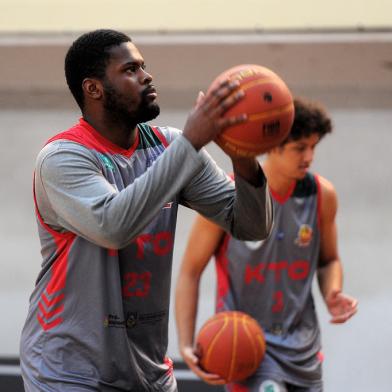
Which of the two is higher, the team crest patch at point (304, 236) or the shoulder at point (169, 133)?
the shoulder at point (169, 133)

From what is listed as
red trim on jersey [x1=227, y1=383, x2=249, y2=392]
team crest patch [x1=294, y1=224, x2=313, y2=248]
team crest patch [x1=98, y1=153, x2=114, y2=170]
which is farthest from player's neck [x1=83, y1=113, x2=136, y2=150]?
team crest patch [x1=294, y1=224, x2=313, y2=248]

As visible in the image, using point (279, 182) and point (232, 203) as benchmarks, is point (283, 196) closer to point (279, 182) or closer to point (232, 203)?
point (279, 182)

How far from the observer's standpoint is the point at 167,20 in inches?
280

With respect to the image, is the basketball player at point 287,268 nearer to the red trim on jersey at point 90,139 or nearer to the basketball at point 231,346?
the basketball at point 231,346

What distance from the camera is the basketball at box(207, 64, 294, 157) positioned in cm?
293

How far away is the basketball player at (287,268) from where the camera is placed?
4.67 meters

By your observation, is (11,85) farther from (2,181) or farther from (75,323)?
(75,323)

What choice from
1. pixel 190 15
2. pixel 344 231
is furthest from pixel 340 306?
pixel 190 15

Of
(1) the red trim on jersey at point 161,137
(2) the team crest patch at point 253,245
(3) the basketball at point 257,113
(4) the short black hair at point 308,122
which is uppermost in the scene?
(3) the basketball at point 257,113

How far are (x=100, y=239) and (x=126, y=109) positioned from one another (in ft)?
1.62

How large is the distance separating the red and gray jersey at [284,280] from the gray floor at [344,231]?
226cm

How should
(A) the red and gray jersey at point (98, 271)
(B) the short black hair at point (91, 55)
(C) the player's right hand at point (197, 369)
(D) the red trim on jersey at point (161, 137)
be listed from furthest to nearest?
1. (C) the player's right hand at point (197, 369)
2. (D) the red trim on jersey at point (161, 137)
3. (B) the short black hair at point (91, 55)
4. (A) the red and gray jersey at point (98, 271)

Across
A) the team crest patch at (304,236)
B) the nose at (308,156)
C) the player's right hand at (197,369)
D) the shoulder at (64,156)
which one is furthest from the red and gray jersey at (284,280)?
the shoulder at (64,156)

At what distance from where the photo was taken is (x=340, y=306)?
470cm
